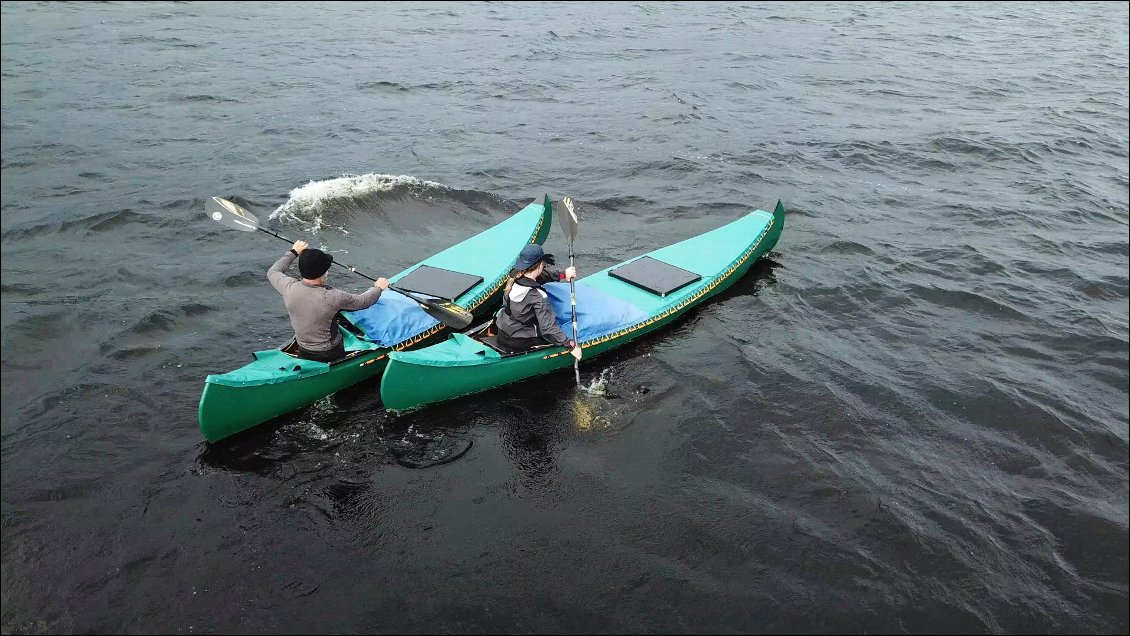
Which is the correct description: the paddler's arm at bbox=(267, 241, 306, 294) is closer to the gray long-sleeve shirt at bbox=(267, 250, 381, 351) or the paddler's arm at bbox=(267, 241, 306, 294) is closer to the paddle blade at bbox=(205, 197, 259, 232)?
the gray long-sleeve shirt at bbox=(267, 250, 381, 351)

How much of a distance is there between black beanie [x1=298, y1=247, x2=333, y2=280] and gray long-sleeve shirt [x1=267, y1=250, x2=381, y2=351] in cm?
13

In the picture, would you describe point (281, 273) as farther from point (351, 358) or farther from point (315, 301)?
point (351, 358)

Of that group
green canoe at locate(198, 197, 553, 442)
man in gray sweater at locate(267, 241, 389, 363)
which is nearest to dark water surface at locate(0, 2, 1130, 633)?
green canoe at locate(198, 197, 553, 442)

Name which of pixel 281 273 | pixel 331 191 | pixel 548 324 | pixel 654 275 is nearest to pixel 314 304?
pixel 281 273

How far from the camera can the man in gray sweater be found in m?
7.67

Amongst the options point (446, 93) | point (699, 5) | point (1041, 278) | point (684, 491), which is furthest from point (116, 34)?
point (1041, 278)

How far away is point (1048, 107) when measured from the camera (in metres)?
18.6

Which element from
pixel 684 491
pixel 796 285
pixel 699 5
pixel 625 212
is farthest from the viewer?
pixel 699 5

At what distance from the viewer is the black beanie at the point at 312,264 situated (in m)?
7.59

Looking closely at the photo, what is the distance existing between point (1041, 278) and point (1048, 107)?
9470 millimetres

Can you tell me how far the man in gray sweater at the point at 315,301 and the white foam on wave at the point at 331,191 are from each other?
500cm

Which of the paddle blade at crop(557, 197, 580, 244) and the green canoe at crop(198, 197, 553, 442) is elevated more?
the paddle blade at crop(557, 197, 580, 244)

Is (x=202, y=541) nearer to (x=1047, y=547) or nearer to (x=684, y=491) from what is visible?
(x=684, y=491)

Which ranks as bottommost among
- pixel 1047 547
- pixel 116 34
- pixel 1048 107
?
pixel 116 34
